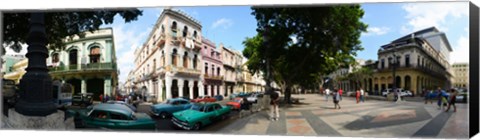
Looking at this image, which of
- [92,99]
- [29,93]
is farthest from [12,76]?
[92,99]

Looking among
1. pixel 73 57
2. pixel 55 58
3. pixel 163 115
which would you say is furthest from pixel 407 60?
pixel 55 58

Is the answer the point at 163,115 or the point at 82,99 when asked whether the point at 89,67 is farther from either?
the point at 163,115

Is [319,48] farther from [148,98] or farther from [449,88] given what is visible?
[148,98]

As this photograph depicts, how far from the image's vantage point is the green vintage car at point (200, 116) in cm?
583

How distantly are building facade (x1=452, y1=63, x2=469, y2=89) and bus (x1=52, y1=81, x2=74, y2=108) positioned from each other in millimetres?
6554

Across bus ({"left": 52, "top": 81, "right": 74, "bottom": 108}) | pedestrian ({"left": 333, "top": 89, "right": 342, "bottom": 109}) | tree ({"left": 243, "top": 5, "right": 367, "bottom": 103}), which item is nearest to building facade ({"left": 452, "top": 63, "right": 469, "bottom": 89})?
tree ({"left": 243, "top": 5, "right": 367, "bottom": 103})

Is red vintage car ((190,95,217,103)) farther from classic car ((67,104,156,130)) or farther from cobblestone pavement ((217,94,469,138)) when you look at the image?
classic car ((67,104,156,130))

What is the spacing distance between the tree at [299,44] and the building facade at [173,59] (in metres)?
0.98

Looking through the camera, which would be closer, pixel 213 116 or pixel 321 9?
pixel 321 9

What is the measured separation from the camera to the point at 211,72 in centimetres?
619

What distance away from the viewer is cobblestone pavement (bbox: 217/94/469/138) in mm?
5188

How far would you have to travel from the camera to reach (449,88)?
527cm

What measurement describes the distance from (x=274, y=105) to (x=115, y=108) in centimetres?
282

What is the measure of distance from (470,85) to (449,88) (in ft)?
0.95
